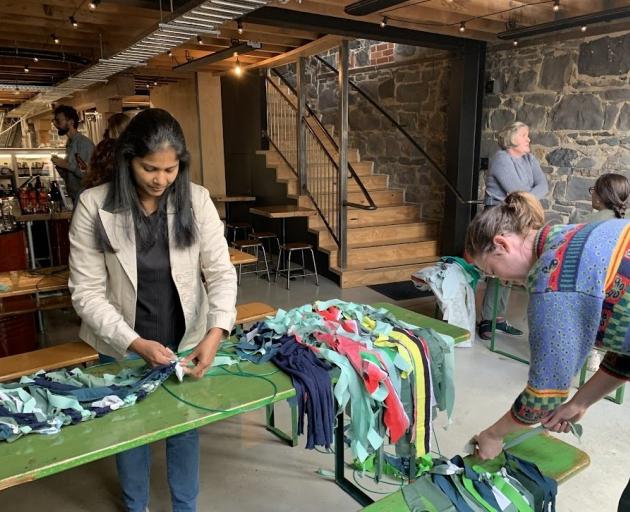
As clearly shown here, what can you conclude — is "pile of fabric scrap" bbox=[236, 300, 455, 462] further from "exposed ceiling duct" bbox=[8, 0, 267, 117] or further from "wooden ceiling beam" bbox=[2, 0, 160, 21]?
"wooden ceiling beam" bbox=[2, 0, 160, 21]

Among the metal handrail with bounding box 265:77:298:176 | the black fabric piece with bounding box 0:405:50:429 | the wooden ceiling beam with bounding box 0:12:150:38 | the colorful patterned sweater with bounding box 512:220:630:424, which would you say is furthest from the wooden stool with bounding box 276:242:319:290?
the colorful patterned sweater with bounding box 512:220:630:424

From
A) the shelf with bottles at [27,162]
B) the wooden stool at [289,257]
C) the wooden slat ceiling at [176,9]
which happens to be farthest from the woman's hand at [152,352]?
the shelf with bottles at [27,162]

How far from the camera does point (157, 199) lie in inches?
70.4

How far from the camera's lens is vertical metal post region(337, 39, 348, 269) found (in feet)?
18.3

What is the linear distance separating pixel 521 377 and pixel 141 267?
9.01 ft

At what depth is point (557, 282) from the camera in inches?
45.2

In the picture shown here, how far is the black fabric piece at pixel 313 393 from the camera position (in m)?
1.71

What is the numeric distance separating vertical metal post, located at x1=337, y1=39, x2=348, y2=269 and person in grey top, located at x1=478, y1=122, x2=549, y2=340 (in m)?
1.90

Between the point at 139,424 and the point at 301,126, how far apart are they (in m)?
5.66

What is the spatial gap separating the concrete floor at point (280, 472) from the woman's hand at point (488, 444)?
3.14 feet

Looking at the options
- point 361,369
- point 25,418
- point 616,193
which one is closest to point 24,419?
point 25,418

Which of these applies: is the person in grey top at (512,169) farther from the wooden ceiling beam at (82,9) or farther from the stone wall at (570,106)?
the wooden ceiling beam at (82,9)

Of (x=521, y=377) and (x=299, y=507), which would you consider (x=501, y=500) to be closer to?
(x=299, y=507)

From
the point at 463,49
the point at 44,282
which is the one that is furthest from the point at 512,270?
the point at 463,49
